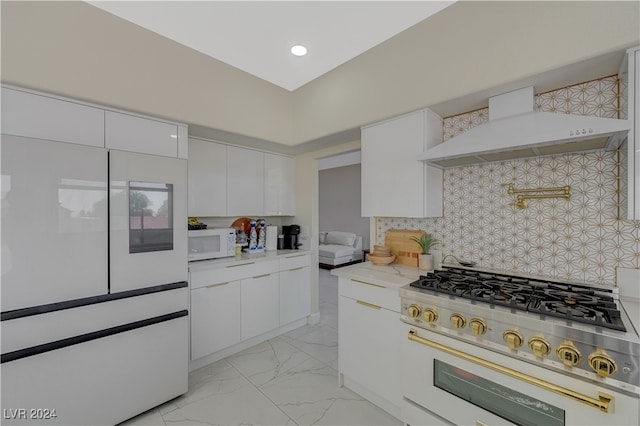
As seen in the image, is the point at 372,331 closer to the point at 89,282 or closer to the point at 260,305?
the point at 260,305

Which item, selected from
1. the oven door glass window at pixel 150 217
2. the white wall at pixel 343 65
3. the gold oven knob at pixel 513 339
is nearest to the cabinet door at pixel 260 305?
the oven door glass window at pixel 150 217

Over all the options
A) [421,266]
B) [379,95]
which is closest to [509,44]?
[379,95]

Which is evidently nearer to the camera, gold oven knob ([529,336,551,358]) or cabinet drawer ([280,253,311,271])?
gold oven knob ([529,336,551,358])

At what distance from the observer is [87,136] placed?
5.73 feet

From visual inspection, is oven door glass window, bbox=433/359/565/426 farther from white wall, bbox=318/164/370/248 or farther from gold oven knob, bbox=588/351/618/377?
white wall, bbox=318/164/370/248

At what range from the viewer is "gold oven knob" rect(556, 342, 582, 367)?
105 cm

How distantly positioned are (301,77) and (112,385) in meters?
3.01

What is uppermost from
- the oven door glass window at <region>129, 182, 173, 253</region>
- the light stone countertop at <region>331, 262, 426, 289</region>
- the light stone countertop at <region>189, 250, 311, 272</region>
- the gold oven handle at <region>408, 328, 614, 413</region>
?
the oven door glass window at <region>129, 182, 173, 253</region>

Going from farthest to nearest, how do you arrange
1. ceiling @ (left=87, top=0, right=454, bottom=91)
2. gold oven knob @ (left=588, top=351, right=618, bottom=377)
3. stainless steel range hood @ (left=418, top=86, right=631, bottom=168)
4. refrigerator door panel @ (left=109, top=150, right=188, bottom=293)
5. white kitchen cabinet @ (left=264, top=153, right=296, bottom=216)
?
1. white kitchen cabinet @ (left=264, top=153, right=296, bottom=216)
2. ceiling @ (left=87, top=0, right=454, bottom=91)
3. refrigerator door panel @ (left=109, top=150, right=188, bottom=293)
4. stainless steel range hood @ (left=418, top=86, right=631, bottom=168)
5. gold oven knob @ (left=588, top=351, right=618, bottom=377)

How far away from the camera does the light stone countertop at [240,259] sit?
2377 mm

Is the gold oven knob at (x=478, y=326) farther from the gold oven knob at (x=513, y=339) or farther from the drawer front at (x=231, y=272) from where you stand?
the drawer front at (x=231, y=272)

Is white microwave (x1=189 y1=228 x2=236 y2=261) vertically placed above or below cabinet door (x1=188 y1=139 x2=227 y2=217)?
below

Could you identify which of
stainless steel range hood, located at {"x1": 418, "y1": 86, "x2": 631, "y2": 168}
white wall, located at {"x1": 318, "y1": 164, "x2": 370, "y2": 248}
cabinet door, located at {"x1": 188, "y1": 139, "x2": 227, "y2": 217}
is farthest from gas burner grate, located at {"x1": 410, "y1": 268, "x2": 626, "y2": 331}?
white wall, located at {"x1": 318, "y1": 164, "x2": 370, "y2": 248}

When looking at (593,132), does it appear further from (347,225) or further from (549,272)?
(347,225)
